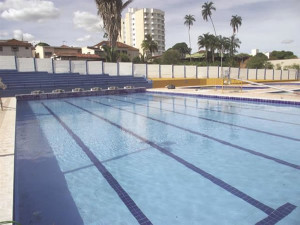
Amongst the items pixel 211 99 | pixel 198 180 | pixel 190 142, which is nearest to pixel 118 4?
pixel 211 99

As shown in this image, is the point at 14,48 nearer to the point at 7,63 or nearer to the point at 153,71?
the point at 7,63

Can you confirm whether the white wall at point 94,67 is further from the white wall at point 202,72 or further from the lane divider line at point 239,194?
the lane divider line at point 239,194

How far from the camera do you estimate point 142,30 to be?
3004 inches

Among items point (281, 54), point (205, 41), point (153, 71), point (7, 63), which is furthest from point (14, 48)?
point (281, 54)

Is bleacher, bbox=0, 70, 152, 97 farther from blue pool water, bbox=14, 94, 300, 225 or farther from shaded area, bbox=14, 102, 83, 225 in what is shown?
shaded area, bbox=14, 102, 83, 225

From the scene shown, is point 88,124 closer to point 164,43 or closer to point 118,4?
point 118,4

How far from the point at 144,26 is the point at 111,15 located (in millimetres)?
53935

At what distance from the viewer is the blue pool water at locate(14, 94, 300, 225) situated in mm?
2779

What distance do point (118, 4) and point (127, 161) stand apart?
24.8m

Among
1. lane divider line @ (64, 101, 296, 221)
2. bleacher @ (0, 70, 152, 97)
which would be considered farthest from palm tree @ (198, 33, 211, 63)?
lane divider line @ (64, 101, 296, 221)

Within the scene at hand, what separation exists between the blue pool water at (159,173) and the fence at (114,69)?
1123 centimetres

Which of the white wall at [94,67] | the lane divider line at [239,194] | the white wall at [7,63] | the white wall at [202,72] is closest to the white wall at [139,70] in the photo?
the white wall at [94,67]

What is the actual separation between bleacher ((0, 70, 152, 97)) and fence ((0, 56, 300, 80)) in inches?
22.9

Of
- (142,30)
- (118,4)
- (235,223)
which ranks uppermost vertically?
(142,30)
